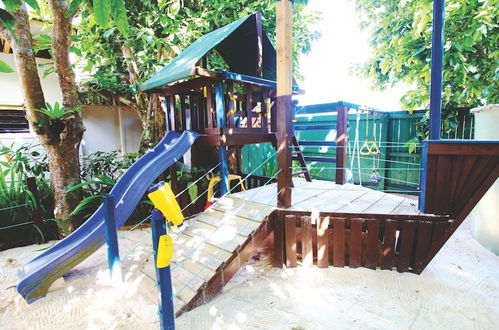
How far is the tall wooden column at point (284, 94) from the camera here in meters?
2.58

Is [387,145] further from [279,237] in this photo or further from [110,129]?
[110,129]

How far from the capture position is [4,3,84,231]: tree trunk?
11.3ft

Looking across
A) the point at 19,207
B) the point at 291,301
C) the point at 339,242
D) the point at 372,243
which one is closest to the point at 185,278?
the point at 291,301

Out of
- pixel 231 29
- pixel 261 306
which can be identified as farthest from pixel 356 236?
pixel 231 29

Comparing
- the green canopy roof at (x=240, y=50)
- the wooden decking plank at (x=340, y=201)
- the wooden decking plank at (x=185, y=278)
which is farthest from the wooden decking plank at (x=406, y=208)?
the green canopy roof at (x=240, y=50)

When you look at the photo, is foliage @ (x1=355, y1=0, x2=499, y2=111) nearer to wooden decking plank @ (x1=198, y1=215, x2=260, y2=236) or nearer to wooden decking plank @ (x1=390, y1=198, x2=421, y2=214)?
wooden decking plank @ (x1=390, y1=198, x2=421, y2=214)

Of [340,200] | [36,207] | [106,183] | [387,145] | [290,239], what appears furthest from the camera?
[387,145]

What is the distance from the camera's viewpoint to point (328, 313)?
2197 millimetres

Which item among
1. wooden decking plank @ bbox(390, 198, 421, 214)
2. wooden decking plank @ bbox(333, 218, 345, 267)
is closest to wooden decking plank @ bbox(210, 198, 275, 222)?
wooden decking plank @ bbox(333, 218, 345, 267)

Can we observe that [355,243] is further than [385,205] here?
No

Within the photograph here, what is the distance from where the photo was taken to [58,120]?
3.61 m

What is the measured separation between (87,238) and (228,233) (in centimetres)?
144

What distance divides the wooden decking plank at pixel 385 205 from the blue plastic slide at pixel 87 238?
7.87 ft

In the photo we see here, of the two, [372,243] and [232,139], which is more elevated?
[232,139]
